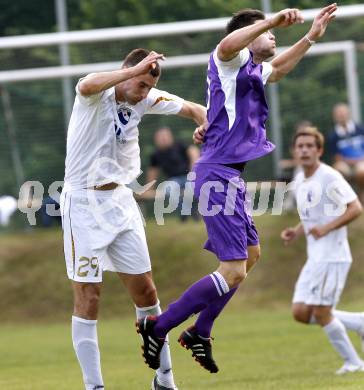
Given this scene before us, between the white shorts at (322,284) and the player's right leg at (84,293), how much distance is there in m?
3.33

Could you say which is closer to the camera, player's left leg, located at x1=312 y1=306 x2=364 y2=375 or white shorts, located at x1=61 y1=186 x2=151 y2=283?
white shorts, located at x1=61 y1=186 x2=151 y2=283

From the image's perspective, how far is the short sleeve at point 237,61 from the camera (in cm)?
800

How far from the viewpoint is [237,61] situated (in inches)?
316

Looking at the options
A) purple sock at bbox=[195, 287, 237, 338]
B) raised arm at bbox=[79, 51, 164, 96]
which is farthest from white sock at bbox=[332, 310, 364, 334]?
raised arm at bbox=[79, 51, 164, 96]

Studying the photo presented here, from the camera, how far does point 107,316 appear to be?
1798 cm

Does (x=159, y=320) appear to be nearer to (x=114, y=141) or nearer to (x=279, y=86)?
(x=114, y=141)

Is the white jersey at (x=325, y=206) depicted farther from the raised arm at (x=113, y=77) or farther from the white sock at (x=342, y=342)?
the raised arm at (x=113, y=77)

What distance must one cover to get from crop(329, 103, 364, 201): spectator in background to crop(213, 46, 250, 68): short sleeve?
9780 mm

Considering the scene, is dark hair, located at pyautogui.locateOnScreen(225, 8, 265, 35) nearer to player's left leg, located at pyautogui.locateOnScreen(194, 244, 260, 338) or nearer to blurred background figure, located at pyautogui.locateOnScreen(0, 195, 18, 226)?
player's left leg, located at pyautogui.locateOnScreen(194, 244, 260, 338)

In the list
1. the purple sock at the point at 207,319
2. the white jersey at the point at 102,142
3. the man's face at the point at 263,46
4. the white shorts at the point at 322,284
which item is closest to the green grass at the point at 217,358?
the white shorts at the point at 322,284

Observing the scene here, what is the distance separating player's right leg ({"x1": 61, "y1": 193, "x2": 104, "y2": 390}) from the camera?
8.25m

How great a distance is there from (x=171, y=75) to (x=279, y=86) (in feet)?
5.46

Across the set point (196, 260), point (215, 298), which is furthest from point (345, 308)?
point (215, 298)

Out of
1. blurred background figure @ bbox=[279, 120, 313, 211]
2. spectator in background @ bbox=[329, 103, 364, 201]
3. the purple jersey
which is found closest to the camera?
the purple jersey
